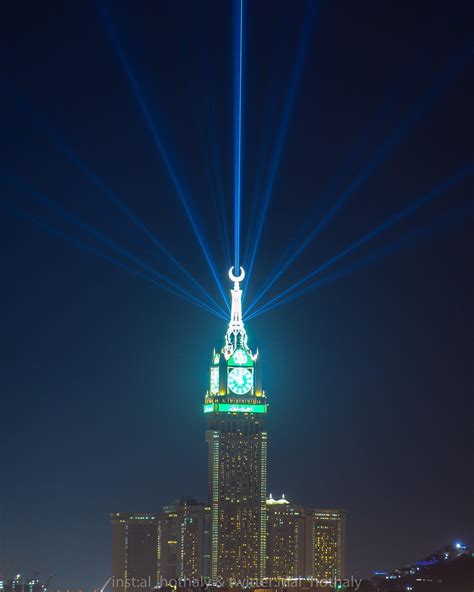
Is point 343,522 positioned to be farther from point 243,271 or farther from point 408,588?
point 243,271

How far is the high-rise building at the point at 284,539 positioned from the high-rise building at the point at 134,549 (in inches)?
374

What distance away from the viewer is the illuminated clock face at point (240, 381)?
399 feet

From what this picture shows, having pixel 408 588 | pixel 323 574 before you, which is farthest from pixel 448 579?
pixel 323 574

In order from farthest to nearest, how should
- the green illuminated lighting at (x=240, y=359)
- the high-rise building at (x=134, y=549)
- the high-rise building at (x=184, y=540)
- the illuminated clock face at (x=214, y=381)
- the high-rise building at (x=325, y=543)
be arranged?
the high-rise building at (x=134, y=549)
the high-rise building at (x=325, y=543)
the high-rise building at (x=184, y=540)
the illuminated clock face at (x=214, y=381)
the green illuminated lighting at (x=240, y=359)

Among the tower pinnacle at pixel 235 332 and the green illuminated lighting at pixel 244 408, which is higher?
the tower pinnacle at pixel 235 332

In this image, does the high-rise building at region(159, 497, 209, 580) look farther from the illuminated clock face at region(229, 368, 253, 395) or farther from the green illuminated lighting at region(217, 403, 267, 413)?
the illuminated clock face at region(229, 368, 253, 395)

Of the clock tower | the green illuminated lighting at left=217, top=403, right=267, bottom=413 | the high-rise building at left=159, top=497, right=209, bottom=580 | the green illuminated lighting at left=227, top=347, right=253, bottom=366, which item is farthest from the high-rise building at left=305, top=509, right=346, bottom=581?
the green illuminated lighting at left=227, top=347, right=253, bottom=366

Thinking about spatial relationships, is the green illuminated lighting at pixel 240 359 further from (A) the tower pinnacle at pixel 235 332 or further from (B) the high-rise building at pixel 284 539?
(B) the high-rise building at pixel 284 539

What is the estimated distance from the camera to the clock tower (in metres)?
122

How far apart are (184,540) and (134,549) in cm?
664

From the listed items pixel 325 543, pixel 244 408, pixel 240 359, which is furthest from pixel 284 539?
pixel 240 359

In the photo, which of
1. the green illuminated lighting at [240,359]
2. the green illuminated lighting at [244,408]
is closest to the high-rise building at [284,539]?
the green illuminated lighting at [244,408]

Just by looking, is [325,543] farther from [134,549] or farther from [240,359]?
[240,359]

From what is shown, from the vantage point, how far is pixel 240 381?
402 ft
